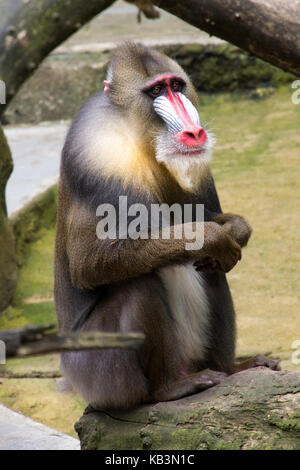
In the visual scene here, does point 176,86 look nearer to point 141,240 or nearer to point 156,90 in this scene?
point 156,90

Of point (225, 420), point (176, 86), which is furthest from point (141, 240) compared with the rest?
point (225, 420)

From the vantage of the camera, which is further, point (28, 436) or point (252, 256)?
point (252, 256)

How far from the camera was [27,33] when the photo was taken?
2.16 m

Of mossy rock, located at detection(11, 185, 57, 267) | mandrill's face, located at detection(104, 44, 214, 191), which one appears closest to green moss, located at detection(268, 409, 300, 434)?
mandrill's face, located at detection(104, 44, 214, 191)

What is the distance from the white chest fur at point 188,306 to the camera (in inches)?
136

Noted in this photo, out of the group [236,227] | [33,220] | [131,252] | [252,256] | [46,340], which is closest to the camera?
[46,340]

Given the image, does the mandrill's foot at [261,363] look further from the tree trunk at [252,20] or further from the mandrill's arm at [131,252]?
the tree trunk at [252,20]

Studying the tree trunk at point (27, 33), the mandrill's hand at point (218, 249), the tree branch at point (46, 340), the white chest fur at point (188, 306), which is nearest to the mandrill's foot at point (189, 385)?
the white chest fur at point (188, 306)

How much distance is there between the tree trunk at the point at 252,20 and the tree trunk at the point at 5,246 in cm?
272

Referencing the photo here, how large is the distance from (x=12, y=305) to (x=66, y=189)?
8.89 feet

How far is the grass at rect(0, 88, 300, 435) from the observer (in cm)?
476

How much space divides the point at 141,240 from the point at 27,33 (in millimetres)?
1298

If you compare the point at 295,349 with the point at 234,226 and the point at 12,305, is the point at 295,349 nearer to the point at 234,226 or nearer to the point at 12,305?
the point at 234,226
